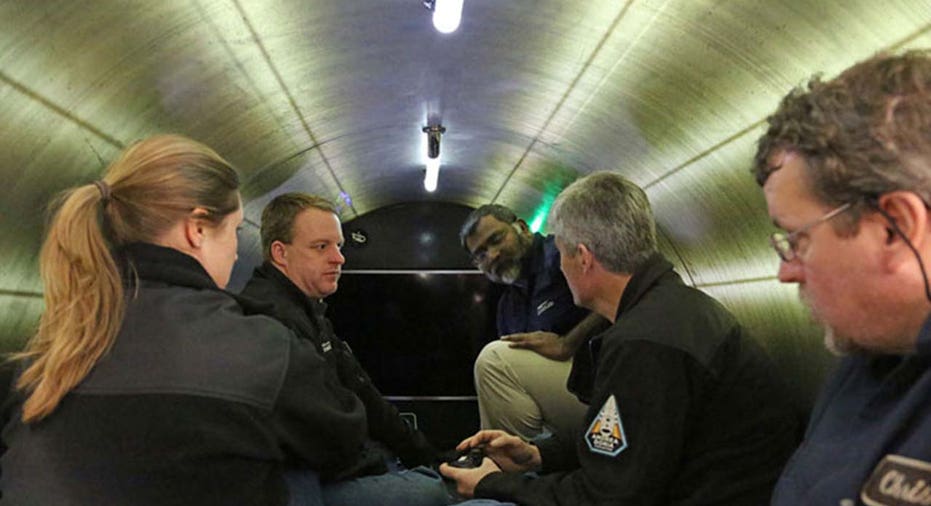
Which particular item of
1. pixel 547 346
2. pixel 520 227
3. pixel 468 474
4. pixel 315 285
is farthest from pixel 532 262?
pixel 468 474

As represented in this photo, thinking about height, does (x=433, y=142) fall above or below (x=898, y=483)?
above

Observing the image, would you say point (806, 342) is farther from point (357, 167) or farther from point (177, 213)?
point (357, 167)

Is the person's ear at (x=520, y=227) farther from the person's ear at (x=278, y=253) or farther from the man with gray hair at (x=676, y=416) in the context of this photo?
the man with gray hair at (x=676, y=416)

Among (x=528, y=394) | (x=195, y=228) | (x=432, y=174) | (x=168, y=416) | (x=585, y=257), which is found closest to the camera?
(x=168, y=416)

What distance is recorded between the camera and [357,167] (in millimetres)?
7355

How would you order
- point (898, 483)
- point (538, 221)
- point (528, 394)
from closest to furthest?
point (898, 483), point (528, 394), point (538, 221)

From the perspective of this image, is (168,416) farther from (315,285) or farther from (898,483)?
(315,285)

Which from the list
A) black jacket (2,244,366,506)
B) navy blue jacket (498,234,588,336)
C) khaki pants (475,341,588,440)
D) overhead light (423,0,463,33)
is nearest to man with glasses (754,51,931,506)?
black jacket (2,244,366,506)

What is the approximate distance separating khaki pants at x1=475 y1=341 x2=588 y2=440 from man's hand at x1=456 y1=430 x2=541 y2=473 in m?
0.66

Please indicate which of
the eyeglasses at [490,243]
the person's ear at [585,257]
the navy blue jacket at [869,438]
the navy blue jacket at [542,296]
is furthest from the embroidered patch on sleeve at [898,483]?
the eyeglasses at [490,243]

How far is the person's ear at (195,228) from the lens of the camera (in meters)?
2.06

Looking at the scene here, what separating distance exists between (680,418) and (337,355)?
1.83 metres

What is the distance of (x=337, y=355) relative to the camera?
3.54 metres

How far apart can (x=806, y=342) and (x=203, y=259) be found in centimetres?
325
